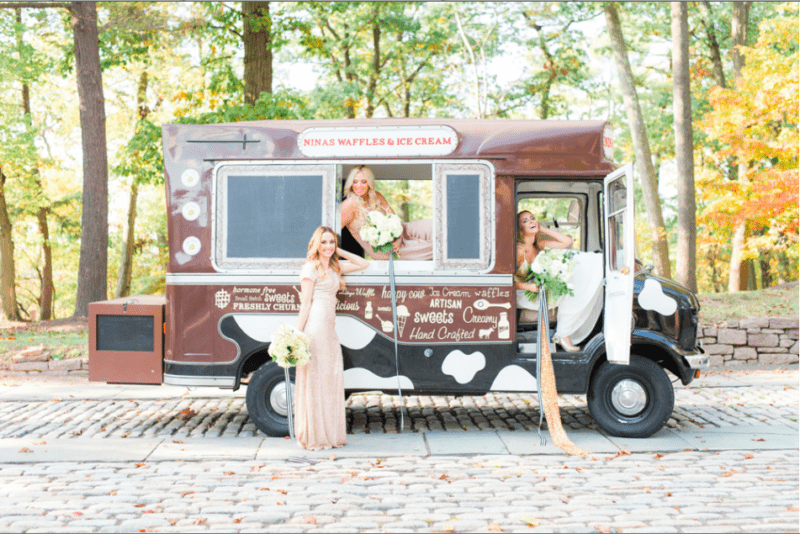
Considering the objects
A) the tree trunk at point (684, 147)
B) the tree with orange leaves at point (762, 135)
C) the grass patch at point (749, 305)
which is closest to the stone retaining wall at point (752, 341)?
the grass patch at point (749, 305)

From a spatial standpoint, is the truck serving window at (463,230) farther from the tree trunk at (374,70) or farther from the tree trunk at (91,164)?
the tree trunk at (374,70)

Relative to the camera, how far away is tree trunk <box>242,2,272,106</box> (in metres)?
13.8

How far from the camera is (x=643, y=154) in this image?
1602cm

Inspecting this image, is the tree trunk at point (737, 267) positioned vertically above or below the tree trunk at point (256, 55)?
below

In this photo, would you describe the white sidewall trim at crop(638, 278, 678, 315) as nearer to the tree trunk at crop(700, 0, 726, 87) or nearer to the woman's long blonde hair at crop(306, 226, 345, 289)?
the woman's long blonde hair at crop(306, 226, 345, 289)

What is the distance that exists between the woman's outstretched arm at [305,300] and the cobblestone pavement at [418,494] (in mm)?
1279

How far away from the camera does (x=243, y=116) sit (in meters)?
13.1

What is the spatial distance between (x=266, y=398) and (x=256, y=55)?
871 centimetres

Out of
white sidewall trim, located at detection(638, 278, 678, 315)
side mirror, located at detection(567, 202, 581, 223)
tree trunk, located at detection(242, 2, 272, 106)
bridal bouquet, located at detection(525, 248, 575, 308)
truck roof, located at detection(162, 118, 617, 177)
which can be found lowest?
white sidewall trim, located at detection(638, 278, 678, 315)

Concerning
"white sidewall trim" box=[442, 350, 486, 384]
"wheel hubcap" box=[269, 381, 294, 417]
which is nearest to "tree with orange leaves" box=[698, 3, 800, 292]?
"white sidewall trim" box=[442, 350, 486, 384]

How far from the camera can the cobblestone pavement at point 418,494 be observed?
4.64m

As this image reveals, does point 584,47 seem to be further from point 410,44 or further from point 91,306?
point 91,306

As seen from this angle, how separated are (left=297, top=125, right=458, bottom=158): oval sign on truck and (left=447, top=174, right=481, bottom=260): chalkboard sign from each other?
42cm

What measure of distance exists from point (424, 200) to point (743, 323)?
13460 millimetres
